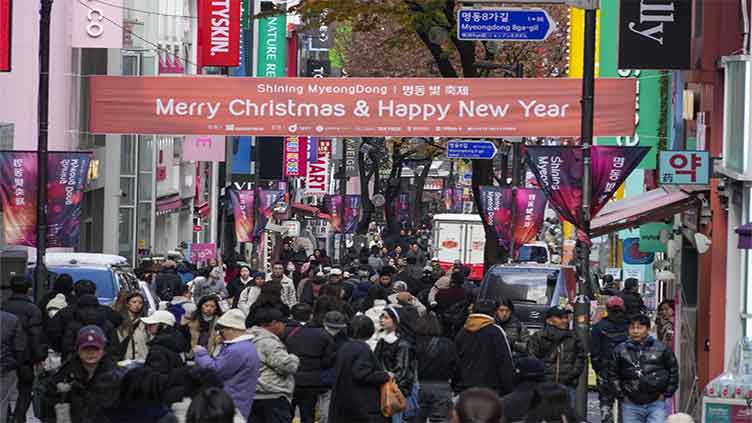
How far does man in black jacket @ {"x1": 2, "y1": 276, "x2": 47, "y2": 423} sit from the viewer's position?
55.2 feet

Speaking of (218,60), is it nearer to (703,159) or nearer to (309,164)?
(703,159)

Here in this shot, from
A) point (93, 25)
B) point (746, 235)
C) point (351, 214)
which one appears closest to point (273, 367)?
point (746, 235)

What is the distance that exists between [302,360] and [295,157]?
57.1 metres

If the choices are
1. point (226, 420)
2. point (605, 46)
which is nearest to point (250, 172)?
point (605, 46)

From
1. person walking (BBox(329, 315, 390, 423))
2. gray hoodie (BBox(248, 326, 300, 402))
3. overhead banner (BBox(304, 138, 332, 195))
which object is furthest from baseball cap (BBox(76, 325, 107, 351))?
overhead banner (BBox(304, 138, 332, 195))

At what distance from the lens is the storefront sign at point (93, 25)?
36906 mm

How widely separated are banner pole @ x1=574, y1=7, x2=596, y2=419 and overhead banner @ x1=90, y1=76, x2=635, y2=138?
8.65m

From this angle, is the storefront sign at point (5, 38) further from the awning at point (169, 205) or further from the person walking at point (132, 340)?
the awning at point (169, 205)

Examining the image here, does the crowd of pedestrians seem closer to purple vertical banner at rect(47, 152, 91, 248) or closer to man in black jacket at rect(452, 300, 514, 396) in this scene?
man in black jacket at rect(452, 300, 514, 396)

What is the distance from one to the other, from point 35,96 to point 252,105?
25.0ft

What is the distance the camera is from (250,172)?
6919 cm

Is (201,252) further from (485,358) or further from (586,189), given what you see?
(485,358)

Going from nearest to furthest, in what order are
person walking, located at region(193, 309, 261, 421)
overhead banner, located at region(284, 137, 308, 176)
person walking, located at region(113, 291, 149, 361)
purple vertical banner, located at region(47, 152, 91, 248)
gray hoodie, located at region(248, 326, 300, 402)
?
person walking, located at region(193, 309, 261, 421)
gray hoodie, located at region(248, 326, 300, 402)
person walking, located at region(113, 291, 149, 361)
purple vertical banner, located at region(47, 152, 91, 248)
overhead banner, located at region(284, 137, 308, 176)

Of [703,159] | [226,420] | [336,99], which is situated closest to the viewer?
[226,420]
